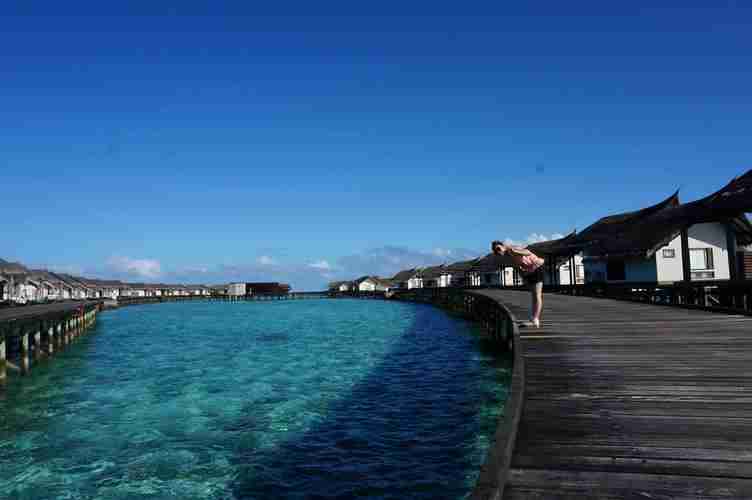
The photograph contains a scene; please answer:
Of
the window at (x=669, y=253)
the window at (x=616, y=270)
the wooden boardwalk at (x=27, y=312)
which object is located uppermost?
the window at (x=669, y=253)

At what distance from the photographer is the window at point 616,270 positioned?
1332 inches

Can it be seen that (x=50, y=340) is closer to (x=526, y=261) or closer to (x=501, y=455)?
(x=526, y=261)

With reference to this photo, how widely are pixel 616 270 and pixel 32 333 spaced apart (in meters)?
33.9

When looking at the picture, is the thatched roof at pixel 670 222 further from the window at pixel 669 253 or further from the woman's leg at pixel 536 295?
the woman's leg at pixel 536 295

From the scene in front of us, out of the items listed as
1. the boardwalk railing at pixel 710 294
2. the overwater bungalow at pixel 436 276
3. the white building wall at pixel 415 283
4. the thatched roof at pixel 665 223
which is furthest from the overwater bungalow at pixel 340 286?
the boardwalk railing at pixel 710 294

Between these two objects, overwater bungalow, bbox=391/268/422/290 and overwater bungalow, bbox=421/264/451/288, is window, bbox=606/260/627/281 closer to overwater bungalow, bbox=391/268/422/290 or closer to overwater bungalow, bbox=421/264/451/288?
overwater bungalow, bbox=421/264/451/288

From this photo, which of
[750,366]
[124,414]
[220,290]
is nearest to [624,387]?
[750,366]

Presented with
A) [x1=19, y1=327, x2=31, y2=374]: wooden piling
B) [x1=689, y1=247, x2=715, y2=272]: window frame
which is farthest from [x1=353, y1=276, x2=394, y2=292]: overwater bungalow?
[x1=19, y1=327, x2=31, y2=374]: wooden piling

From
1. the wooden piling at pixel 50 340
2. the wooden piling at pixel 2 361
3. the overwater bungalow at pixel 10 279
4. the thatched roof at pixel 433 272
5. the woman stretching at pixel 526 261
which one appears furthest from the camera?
the thatched roof at pixel 433 272

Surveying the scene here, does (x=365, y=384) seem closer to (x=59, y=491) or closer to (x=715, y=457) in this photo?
(x=59, y=491)

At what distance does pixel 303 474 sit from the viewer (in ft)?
25.6

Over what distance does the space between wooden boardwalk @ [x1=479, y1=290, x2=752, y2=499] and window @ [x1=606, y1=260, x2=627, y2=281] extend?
26.4m

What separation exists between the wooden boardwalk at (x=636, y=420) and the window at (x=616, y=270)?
26.4 meters

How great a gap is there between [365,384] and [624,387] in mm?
9410
